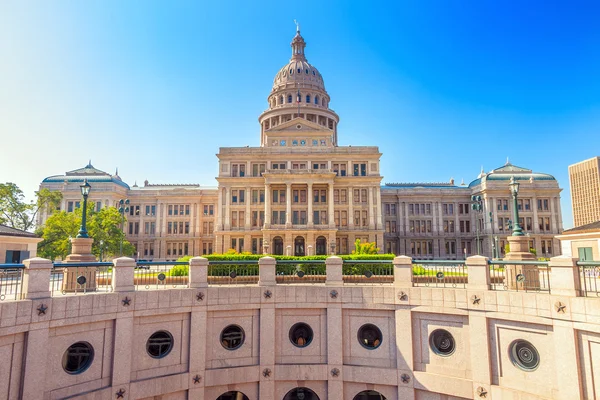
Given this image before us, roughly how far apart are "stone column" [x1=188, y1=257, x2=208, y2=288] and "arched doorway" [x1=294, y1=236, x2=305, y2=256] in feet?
138

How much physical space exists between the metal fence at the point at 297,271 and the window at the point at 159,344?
600cm

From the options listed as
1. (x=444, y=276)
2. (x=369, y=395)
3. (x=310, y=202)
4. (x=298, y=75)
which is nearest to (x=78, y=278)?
(x=369, y=395)

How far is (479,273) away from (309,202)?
43291 mm

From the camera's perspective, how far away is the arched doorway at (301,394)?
50.6ft

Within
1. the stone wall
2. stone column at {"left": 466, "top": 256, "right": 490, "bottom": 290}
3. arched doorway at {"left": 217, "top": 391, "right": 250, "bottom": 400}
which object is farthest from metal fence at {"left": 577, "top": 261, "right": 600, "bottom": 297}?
arched doorway at {"left": 217, "top": 391, "right": 250, "bottom": 400}

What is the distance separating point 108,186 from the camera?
66.6 m

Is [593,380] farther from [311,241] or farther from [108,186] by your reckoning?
[108,186]

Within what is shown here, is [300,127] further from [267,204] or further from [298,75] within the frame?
[298,75]

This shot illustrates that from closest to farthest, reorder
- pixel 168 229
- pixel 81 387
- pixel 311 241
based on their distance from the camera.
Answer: pixel 81 387, pixel 311 241, pixel 168 229

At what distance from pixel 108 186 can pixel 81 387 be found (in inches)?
2436

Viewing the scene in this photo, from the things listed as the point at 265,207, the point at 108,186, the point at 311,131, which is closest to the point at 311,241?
the point at 265,207

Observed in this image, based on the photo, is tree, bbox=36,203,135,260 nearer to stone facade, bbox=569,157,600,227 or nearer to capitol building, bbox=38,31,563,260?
capitol building, bbox=38,31,563,260

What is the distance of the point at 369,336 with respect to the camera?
50.4ft

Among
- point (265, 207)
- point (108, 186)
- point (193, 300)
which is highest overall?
point (108, 186)
